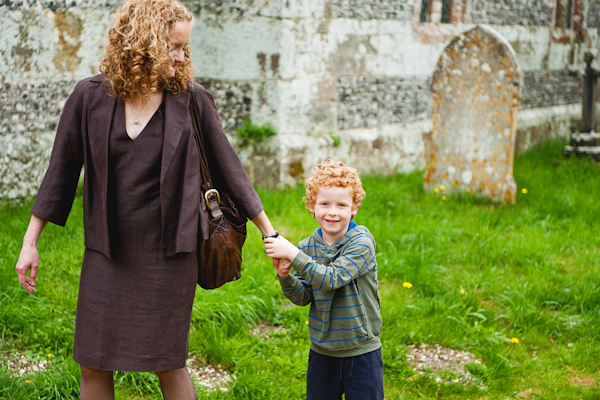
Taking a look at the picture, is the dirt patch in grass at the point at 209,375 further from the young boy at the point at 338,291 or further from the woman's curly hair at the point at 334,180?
the woman's curly hair at the point at 334,180

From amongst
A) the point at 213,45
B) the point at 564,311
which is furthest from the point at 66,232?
the point at 564,311

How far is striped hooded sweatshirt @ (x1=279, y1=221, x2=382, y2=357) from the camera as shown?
2.24 meters

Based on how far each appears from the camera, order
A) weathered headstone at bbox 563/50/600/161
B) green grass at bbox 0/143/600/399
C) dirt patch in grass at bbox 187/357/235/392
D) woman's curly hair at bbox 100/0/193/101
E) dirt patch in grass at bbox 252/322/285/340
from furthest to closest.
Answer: weathered headstone at bbox 563/50/600/161 < dirt patch in grass at bbox 252/322/285/340 < green grass at bbox 0/143/600/399 < dirt patch in grass at bbox 187/357/235/392 < woman's curly hair at bbox 100/0/193/101

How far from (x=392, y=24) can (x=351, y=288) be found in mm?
6270

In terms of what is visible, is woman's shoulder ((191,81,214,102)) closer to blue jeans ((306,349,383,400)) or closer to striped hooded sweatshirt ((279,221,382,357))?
striped hooded sweatshirt ((279,221,382,357))

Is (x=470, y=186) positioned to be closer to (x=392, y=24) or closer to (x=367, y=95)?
(x=367, y=95)

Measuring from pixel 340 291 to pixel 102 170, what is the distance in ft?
3.10

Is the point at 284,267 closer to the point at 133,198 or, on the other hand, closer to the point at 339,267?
the point at 339,267

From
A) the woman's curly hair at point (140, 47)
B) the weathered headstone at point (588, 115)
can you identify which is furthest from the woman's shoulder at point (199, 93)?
the weathered headstone at point (588, 115)

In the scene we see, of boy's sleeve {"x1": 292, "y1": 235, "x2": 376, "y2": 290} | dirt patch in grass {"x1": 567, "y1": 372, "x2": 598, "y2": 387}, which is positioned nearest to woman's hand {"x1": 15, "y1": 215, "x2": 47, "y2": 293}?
boy's sleeve {"x1": 292, "y1": 235, "x2": 376, "y2": 290}

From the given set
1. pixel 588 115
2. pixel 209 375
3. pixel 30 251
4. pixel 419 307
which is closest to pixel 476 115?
pixel 419 307

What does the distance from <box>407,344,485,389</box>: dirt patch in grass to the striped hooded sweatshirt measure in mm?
1156

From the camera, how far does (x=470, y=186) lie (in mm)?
6301

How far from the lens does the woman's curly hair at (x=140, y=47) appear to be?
212 cm
